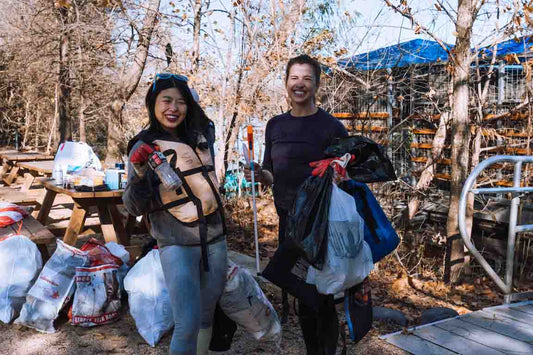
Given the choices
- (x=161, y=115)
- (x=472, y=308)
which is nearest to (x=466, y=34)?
(x=472, y=308)

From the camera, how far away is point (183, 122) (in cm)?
258

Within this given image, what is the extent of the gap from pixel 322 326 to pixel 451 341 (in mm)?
1040

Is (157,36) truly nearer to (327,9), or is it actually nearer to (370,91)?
(327,9)

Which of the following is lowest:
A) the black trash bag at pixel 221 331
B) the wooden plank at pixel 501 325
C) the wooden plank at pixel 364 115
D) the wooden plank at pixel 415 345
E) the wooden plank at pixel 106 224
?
the wooden plank at pixel 415 345

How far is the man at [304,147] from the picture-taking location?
2676 millimetres

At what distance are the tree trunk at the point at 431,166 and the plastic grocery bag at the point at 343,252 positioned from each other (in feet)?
16.3

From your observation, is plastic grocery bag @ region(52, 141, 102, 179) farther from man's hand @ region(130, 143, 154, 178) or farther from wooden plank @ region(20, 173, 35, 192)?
wooden plank @ region(20, 173, 35, 192)

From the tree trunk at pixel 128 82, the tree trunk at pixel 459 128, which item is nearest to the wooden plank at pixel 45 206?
the tree trunk at pixel 128 82

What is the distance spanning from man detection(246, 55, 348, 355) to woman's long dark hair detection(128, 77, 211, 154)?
1.60 ft

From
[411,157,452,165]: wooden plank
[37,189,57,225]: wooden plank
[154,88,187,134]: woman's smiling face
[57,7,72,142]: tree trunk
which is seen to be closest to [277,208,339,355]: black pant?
[154,88,187,134]: woman's smiling face

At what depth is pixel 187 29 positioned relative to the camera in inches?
309

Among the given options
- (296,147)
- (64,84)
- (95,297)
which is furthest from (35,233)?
(64,84)

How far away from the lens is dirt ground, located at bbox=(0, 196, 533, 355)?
3.43 meters

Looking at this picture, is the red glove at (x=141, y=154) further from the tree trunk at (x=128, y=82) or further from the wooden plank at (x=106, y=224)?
the tree trunk at (x=128, y=82)
